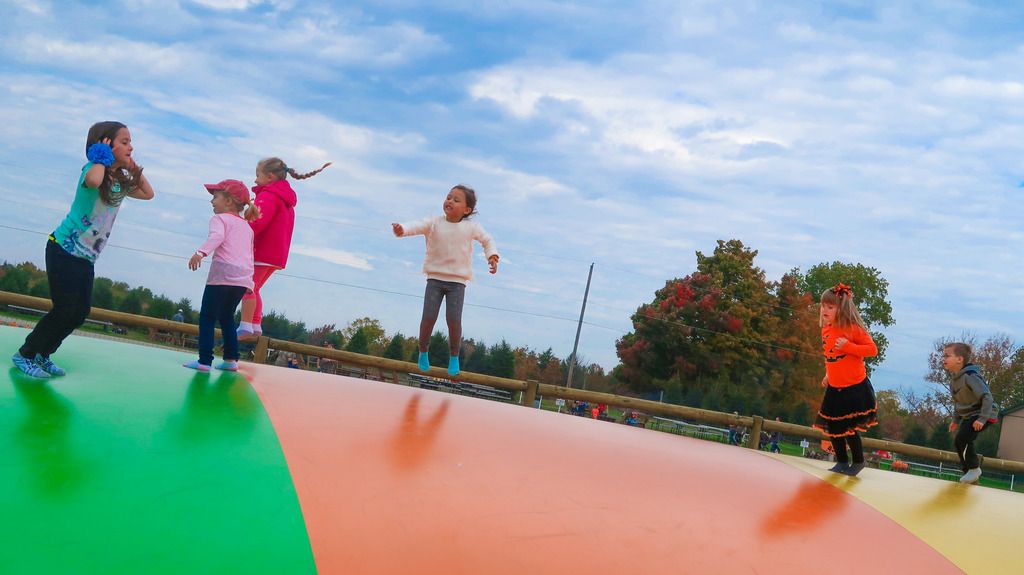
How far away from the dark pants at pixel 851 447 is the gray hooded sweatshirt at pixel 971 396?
1954mm

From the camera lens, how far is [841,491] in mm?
3951

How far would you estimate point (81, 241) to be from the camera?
3.62 meters

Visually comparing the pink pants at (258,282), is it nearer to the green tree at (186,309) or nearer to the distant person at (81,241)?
the distant person at (81,241)

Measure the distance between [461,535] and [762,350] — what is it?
3188 centimetres

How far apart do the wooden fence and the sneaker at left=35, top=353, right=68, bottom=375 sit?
234 inches

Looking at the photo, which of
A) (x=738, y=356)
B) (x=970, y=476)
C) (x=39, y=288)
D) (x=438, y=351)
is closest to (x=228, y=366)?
(x=970, y=476)

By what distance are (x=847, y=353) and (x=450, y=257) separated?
296cm

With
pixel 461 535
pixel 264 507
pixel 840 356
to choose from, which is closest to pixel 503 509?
pixel 461 535

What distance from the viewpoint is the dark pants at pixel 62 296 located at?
3.56 metres

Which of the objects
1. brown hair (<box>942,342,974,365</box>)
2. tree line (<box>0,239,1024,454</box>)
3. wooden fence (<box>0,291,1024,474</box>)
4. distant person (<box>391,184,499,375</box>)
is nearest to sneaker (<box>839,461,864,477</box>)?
brown hair (<box>942,342,974,365</box>)

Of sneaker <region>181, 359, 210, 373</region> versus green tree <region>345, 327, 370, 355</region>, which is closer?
sneaker <region>181, 359, 210, 373</region>

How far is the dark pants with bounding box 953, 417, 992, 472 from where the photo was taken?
6.57m

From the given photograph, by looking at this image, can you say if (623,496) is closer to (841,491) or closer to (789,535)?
(789,535)

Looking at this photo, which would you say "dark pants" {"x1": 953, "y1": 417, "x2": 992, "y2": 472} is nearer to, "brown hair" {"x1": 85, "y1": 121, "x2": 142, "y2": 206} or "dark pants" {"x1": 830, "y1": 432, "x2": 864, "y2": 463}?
"dark pants" {"x1": 830, "y1": 432, "x2": 864, "y2": 463}
